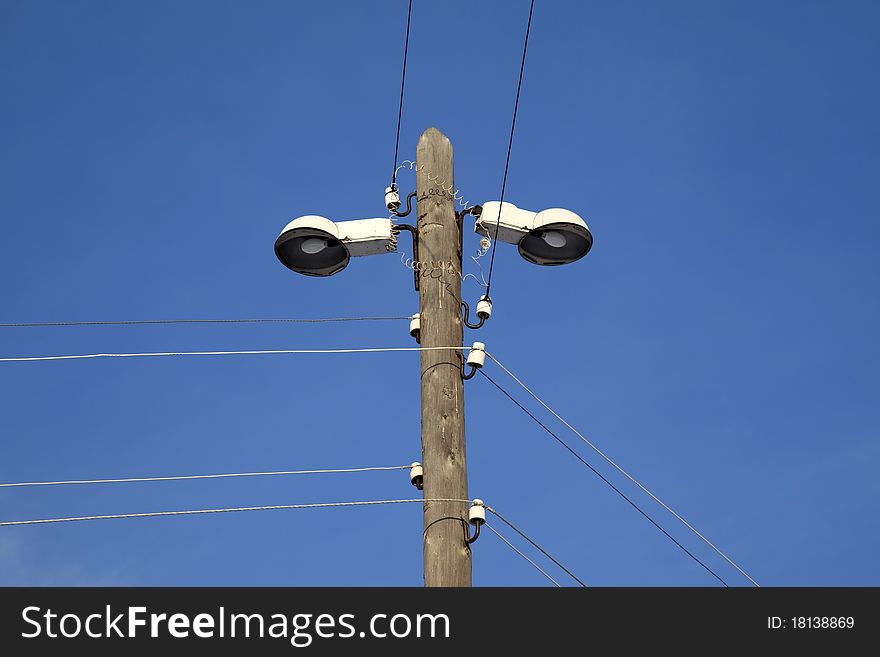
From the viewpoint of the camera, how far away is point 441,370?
33.3ft

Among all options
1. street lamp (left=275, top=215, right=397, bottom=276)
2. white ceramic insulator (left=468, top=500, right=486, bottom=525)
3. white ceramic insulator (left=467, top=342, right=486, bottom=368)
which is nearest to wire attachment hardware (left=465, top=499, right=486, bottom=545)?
white ceramic insulator (left=468, top=500, right=486, bottom=525)

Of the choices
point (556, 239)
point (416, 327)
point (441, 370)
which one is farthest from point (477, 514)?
point (556, 239)

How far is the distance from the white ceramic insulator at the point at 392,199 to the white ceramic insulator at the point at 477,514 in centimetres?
254

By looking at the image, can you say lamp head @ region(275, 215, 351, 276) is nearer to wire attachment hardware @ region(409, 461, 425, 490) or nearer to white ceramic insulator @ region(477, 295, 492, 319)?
white ceramic insulator @ region(477, 295, 492, 319)

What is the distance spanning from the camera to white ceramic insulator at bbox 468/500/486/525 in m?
9.61

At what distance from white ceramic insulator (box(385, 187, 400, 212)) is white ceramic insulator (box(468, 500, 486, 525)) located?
2.54 meters

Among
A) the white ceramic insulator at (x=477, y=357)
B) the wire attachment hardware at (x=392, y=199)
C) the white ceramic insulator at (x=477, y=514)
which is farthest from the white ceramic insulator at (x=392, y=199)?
the white ceramic insulator at (x=477, y=514)

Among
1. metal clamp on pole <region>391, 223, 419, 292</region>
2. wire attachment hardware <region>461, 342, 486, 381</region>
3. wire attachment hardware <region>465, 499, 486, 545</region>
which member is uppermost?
metal clamp on pole <region>391, 223, 419, 292</region>

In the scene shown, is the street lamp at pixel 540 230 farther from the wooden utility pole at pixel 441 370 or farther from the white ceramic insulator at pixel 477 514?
the white ceramic insulator at pixel 477 514

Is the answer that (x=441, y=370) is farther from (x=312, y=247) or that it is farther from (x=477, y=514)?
(x=312, y=247)
